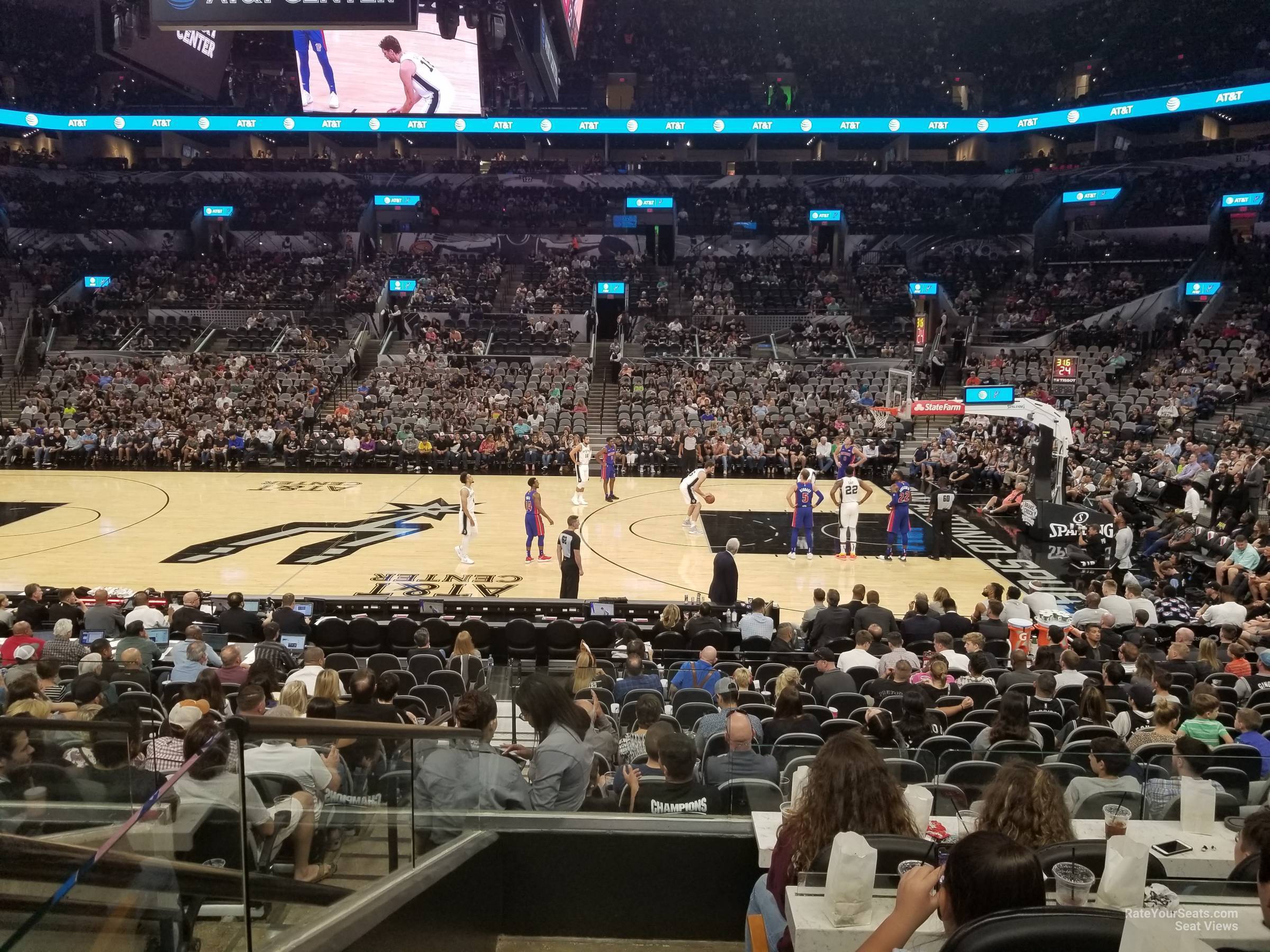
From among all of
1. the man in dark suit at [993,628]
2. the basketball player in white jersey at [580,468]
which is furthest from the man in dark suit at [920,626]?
the basketball player in white jersey at [580,468]

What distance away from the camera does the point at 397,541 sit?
57.7ft

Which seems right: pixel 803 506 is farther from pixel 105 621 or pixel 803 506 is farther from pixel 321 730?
pixel 321 730

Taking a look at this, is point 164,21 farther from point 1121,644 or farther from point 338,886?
point 1121,644

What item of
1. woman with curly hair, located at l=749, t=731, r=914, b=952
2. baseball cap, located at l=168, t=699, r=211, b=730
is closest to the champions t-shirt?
woman with curly hair, located at l=749, t=731, r=914, b=952

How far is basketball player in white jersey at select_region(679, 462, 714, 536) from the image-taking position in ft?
55.5

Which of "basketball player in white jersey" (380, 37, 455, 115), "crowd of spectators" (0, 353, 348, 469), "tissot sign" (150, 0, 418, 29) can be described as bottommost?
"crowd of spectators" (0, 353, 348, 469)

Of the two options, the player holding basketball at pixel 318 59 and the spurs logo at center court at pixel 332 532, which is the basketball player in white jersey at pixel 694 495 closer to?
the spurs logo at center court at pixel 332 532

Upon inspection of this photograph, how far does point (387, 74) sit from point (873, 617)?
27970 millimetres

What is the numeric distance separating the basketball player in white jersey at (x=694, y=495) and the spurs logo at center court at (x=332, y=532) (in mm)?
5010

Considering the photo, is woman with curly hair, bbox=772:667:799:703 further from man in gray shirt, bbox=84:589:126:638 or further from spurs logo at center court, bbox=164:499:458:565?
spurs logo at center court, bbox=164:499:458:565

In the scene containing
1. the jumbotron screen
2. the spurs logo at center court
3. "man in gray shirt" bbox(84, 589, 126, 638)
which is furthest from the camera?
the jumbotron screen

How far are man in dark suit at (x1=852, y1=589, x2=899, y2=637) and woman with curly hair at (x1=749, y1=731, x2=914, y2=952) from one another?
23.9 ft

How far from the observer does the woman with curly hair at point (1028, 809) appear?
135 inches

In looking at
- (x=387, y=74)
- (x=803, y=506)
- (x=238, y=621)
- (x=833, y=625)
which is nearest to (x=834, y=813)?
(x=833, y=625)
